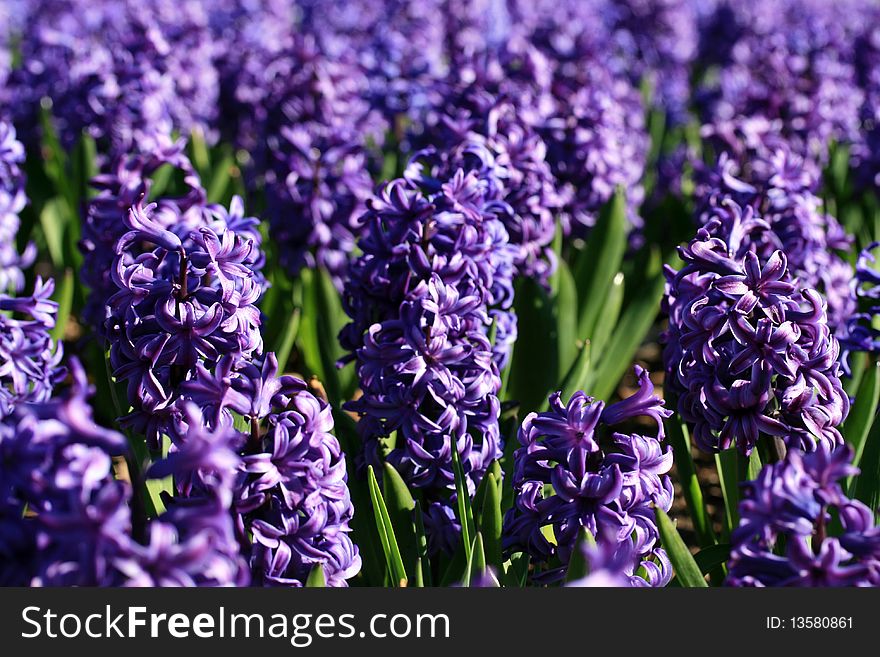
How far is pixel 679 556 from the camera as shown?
210 centimetres

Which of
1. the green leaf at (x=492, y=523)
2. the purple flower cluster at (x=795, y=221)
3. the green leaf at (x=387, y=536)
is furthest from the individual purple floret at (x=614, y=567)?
the purple flower cluster at (x=795, y=221)

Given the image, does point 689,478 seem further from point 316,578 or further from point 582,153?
point 582,153

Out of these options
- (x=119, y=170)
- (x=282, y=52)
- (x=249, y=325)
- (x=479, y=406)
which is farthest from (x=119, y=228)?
(x=282, y=52)

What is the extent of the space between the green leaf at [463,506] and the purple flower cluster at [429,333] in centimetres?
5

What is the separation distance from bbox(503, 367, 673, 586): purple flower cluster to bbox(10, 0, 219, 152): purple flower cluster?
7.65 ft

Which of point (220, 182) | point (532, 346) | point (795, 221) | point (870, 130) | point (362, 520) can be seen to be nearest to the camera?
point (362, 520)

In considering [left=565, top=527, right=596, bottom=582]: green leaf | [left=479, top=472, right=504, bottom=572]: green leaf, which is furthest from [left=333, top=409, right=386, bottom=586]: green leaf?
[left=565, top=527, right=596, bottom=582]: green leaf

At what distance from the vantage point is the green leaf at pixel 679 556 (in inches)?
80.7

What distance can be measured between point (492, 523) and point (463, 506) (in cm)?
8

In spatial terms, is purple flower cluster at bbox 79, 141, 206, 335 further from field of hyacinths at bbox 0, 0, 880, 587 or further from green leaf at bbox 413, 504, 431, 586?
green leaf at bbox 413, 504, 431, 586

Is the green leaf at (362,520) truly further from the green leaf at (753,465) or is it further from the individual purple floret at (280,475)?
the green leaf at (753,465)

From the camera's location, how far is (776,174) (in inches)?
139

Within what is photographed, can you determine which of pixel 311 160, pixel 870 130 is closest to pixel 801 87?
pixel 870 130

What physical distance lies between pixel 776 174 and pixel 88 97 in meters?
3.17
